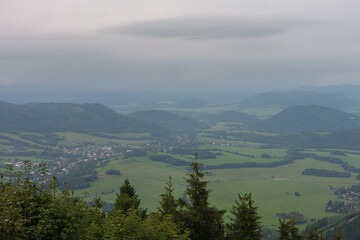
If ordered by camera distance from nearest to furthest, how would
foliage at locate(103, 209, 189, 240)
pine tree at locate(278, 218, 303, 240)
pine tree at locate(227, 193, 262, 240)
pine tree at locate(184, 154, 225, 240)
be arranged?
foliage at locate(103, 209, 189, 240) < pine tree at locate(278, 218, 303, 240) < pine tree at locate(227, 193, 262, 240) < pine tree at locate(184, 154, 225, 240)

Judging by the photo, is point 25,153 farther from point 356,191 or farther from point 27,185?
point 27,185

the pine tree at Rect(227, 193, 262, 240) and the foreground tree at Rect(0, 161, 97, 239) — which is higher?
the foreground tree at Rect(0, 161, 97, 239)

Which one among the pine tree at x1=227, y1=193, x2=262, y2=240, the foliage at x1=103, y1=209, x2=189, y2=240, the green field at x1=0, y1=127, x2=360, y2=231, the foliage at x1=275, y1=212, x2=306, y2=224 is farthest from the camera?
the green field at x1=0, y1=127, x2=360, y2=231

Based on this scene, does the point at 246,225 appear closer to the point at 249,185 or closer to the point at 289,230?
the point at 289,230

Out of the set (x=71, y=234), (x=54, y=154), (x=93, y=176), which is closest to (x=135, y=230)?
(x=71, y=234)

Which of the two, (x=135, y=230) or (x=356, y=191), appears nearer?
(x=135, y=230)

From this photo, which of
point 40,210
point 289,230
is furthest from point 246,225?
point 40,210

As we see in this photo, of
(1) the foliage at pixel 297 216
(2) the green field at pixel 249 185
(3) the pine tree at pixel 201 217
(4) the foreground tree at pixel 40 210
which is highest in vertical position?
(4) the foreground tree at pixel 40 210

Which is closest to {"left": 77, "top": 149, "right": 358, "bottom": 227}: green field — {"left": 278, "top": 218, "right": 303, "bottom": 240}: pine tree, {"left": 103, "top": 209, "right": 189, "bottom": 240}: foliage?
{"left": 278, "top": 218, "right": 303, "bottom": 240}: pine tree

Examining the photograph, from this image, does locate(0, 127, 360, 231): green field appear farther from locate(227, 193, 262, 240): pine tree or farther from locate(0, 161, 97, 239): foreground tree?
locate(0, 161, 97, 239): foreground tree

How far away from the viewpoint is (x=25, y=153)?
194500 mm

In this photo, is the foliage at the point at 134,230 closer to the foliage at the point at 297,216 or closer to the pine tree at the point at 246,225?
the pine tree at the point at 246,225

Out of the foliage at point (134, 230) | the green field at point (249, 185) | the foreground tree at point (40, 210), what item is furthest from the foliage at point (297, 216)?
the foreground tree at point (40, 210)

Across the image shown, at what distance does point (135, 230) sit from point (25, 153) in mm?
199355
